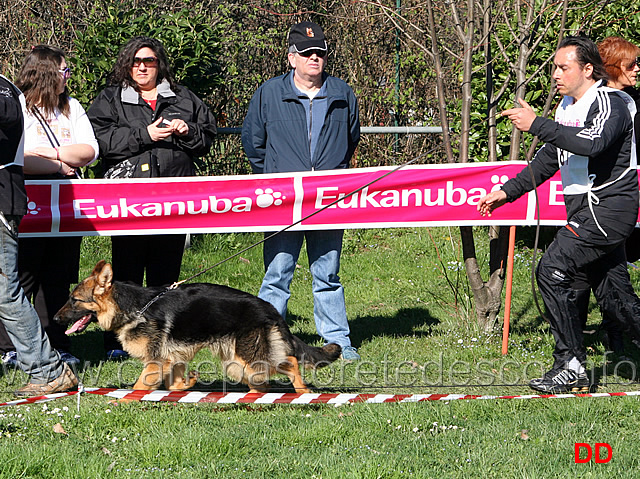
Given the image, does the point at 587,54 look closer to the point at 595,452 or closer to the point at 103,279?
the point at 595,452

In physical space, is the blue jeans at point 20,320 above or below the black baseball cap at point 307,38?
below

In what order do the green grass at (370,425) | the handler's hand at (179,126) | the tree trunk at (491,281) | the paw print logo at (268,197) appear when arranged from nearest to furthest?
the green grass at (370,425) < the handler's hand at (179,126) < the paw print logo at (268,197) < the tree trunk at (491,281)

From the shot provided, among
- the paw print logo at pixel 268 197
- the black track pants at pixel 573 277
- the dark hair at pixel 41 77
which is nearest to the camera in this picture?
the black track pants at pixel 573 277

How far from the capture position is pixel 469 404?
4.98 m

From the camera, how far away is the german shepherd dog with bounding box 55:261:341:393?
5219mm

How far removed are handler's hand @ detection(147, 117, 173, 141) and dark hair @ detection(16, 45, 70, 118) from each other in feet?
2.45

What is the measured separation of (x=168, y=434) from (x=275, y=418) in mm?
705

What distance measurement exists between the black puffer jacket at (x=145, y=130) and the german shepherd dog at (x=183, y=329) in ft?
4.72

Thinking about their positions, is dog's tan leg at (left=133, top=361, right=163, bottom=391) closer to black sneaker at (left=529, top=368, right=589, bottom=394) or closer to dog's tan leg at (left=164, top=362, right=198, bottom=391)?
dog's tan leg at (left=164, top=362, right=198, bottom=391)

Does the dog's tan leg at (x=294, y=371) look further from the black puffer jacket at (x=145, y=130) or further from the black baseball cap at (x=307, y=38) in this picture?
the black baseball cap at (x=307, y=38)

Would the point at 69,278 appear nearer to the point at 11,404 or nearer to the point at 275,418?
the point at 11,404

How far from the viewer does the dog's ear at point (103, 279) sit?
16.9ft

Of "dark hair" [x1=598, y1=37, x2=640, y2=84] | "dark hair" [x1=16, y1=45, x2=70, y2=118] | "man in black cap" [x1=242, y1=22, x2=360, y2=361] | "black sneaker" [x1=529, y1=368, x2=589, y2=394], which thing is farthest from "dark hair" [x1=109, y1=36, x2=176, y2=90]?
"black sneaker" [x1=529, y1=368, x2=589, y2=394]

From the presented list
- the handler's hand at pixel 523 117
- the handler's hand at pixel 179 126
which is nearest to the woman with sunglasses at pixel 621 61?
the handler's hand at pixel 523 117
